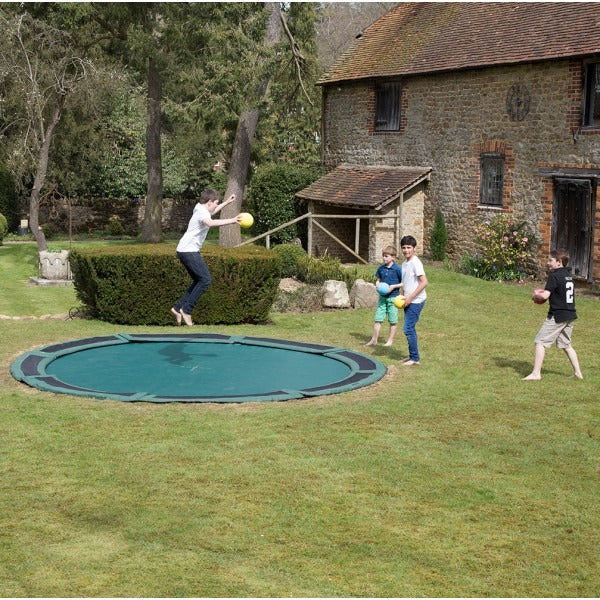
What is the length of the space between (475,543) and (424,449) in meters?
2.50

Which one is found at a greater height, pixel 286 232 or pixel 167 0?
pixel 167 0

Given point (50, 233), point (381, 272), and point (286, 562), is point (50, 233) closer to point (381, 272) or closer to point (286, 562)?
point (381, 272)

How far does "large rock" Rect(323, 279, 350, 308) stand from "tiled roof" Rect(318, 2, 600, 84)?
830 cm

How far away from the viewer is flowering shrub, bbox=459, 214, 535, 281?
2509 centimetres

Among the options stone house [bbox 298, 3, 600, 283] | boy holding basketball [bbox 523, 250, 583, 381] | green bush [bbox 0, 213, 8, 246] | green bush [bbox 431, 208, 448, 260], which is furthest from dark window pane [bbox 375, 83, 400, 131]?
boy holding basketball [bbox 523, 250, 583, 381]

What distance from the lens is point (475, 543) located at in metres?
7.53

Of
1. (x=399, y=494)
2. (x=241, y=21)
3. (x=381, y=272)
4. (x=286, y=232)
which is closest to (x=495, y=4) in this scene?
(x=241, y=21)

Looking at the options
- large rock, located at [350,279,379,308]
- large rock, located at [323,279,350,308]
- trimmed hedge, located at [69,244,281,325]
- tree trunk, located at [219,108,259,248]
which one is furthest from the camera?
tree trunk, located at [219,108,259,248]

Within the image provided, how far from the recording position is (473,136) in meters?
26.8

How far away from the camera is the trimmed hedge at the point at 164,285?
57.2ft

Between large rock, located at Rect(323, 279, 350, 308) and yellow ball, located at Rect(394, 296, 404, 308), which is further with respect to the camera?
large rock, located at Rect(323, 279, 350, 308)

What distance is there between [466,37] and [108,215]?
2043 cm

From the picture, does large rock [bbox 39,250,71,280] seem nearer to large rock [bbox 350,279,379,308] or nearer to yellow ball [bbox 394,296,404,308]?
large rock [bbox 350,279,379,308]

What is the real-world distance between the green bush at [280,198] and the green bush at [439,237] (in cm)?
574
